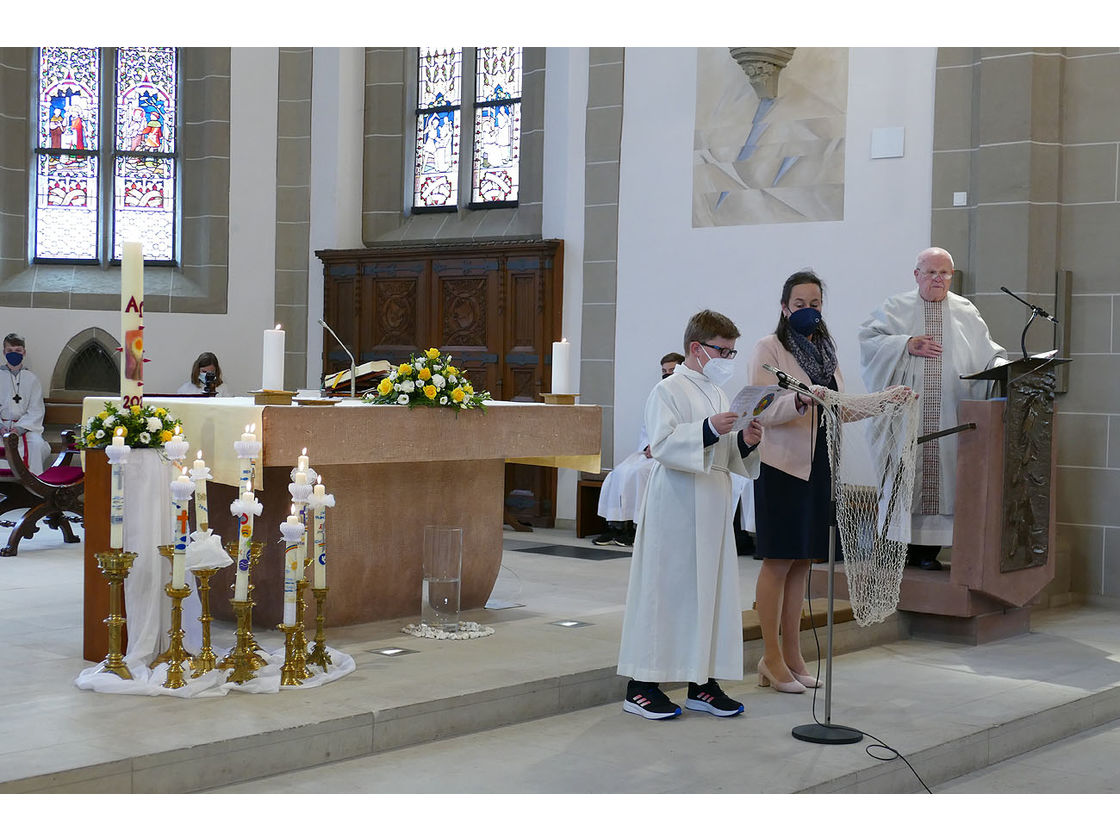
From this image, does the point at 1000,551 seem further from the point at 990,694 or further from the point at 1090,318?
the point at 1090,318

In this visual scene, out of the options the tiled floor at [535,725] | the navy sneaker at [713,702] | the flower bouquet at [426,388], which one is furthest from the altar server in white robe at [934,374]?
the navy sneaker at [713,702]

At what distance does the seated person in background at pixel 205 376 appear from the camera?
11273mm

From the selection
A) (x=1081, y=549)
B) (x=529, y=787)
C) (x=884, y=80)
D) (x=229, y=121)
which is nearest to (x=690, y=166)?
(x=884, y=80)

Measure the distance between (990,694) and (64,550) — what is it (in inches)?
235

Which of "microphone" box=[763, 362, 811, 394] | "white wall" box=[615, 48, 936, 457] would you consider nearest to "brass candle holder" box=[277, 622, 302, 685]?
"microphone" box=[763, 362, 811, 394]

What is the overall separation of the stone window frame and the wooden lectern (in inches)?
294

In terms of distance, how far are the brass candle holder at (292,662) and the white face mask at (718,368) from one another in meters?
1.75

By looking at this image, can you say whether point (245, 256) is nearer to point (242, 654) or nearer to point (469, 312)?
point (469, 312)

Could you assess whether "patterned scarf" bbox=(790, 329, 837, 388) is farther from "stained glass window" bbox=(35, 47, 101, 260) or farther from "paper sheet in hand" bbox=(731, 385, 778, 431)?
"stained glass window" bbox=(35, 47, 101, 260)

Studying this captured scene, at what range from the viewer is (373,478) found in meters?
6.03

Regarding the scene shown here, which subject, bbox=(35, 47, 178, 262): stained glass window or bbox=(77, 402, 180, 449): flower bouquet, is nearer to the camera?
bbox=(77, 402, 180, 449): flower bouquet

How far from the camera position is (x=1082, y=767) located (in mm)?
4758

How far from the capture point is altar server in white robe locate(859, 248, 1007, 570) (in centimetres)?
679

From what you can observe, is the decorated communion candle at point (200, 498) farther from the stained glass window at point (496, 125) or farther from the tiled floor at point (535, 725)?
the stained glass window at point (496, 125)
